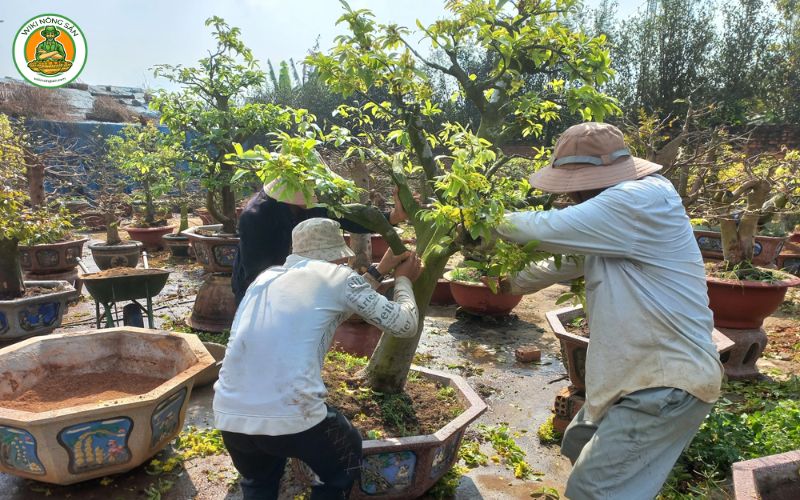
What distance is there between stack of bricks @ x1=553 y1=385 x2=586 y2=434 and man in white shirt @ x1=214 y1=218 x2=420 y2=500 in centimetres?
186

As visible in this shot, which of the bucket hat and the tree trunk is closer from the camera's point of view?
Answer: the tree trunk

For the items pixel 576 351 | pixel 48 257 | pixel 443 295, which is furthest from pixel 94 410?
pixel 48 257

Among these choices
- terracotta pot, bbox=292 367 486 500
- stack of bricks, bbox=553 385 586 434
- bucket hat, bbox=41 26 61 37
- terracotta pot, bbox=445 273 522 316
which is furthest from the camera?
bucket hat, bbox=41 26 61 37

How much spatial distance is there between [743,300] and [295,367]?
4.47 m

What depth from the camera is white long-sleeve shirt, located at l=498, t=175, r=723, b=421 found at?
6.95ft

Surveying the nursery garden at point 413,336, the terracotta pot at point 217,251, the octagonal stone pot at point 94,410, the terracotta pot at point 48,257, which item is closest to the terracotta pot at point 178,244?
the terracotta pot at point 48,257

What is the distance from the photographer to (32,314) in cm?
552

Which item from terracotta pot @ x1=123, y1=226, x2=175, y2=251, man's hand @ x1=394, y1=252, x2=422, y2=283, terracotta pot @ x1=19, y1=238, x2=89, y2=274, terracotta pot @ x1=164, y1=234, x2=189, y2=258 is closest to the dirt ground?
terracotta pot @ x1=19, y1=238, x2=89, y2=274

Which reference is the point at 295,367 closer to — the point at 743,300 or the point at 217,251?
the point at 217,251

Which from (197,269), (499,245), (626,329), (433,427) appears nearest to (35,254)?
(197,269)

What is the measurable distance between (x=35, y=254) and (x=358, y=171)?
4773 mm

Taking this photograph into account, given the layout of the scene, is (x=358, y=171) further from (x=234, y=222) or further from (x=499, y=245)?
(x=499, y=245)

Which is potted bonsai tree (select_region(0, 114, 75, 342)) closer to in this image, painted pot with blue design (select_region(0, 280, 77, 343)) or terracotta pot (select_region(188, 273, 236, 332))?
painted pot with blue design (select_region(0, 280, 77, 343))

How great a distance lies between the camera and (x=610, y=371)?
224cm
